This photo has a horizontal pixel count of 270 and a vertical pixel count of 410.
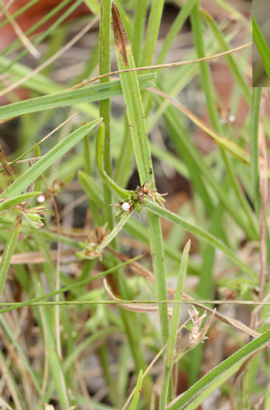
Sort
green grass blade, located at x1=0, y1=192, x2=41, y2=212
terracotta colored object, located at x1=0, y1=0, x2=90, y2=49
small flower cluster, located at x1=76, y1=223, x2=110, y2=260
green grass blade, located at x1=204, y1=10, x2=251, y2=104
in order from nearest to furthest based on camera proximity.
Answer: green grass blade, located at x1=0, y1=192, x2=41, y2=212, small flower cluster, located at x1=76, y1=223, x2=110, y2=260, green grass blade, located at x1=204, y1=10, x2=251, y2=104, terracotta colored object, located at x1=0, y1=0, x2=90, y2=49

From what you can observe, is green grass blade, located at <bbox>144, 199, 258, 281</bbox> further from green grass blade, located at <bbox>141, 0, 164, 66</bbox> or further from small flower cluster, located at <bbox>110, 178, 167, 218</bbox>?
green grass blade, located at <bbox>141, 0, 164, 66</bbox>

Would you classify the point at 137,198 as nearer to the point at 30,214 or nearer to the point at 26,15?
the point at 30,214

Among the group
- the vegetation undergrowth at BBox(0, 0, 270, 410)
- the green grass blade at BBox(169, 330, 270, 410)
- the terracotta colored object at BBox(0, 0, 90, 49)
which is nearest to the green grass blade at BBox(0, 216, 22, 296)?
the vegetation undergrowth at BBox(0, 0, 270, 410)

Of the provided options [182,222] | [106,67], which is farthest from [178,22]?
[182,222]

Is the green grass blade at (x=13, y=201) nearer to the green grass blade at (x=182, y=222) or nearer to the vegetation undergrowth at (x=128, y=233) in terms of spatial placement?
the vegetation undergrowth at (x=128, y=233)

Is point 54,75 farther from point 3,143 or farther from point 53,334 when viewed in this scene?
point 53,334

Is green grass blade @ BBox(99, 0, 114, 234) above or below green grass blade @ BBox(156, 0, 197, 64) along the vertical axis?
below

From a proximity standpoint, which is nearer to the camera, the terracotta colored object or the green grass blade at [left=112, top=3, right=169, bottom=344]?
the green grass blade at [left=112, top=3, right=169, bottom=344]

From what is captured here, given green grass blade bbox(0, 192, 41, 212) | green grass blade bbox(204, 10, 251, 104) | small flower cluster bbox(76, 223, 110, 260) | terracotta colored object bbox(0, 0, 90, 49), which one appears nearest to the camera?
green grass blade bbox(0, 192, 41, 212)

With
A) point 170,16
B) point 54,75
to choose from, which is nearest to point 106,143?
point 54,75
